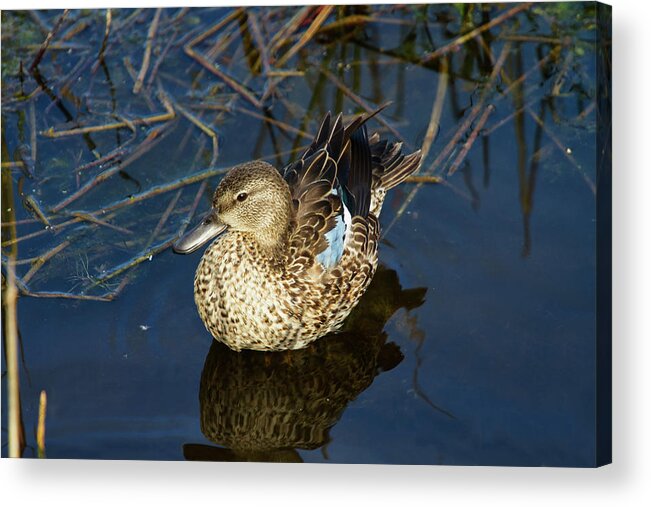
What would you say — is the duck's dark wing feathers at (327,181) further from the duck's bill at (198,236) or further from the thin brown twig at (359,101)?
the duck's bill at (198,236)

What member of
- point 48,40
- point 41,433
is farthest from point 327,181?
point 41,433

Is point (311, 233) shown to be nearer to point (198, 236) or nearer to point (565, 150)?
point (198, 236)

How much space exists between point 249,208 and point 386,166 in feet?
3.03

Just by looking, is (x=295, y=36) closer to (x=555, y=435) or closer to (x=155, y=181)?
(x=155, y=181)

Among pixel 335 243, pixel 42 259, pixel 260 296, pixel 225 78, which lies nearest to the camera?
pixel 260 296

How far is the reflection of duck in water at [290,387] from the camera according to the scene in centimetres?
445

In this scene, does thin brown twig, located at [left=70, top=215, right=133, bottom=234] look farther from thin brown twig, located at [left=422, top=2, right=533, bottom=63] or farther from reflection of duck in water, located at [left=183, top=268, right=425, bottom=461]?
thin brown twig, located at [left=422, top=2, right=533, bottom=63]

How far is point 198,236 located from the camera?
4430mm

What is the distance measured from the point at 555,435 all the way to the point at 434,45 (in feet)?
5.91

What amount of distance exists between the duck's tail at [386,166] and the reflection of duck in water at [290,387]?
1.54 feet

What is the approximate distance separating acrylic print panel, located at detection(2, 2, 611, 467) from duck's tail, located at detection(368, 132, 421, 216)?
24 mm

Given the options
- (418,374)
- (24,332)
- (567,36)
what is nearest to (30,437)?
(24,332)

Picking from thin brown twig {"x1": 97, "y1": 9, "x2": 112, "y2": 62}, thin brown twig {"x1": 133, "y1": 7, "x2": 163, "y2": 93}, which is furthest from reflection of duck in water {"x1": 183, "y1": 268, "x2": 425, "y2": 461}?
thin brown twig {"x1": 97, "y1": 9, "x2": 112, "y2": 62}

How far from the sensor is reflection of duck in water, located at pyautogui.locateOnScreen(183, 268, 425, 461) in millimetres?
4453
